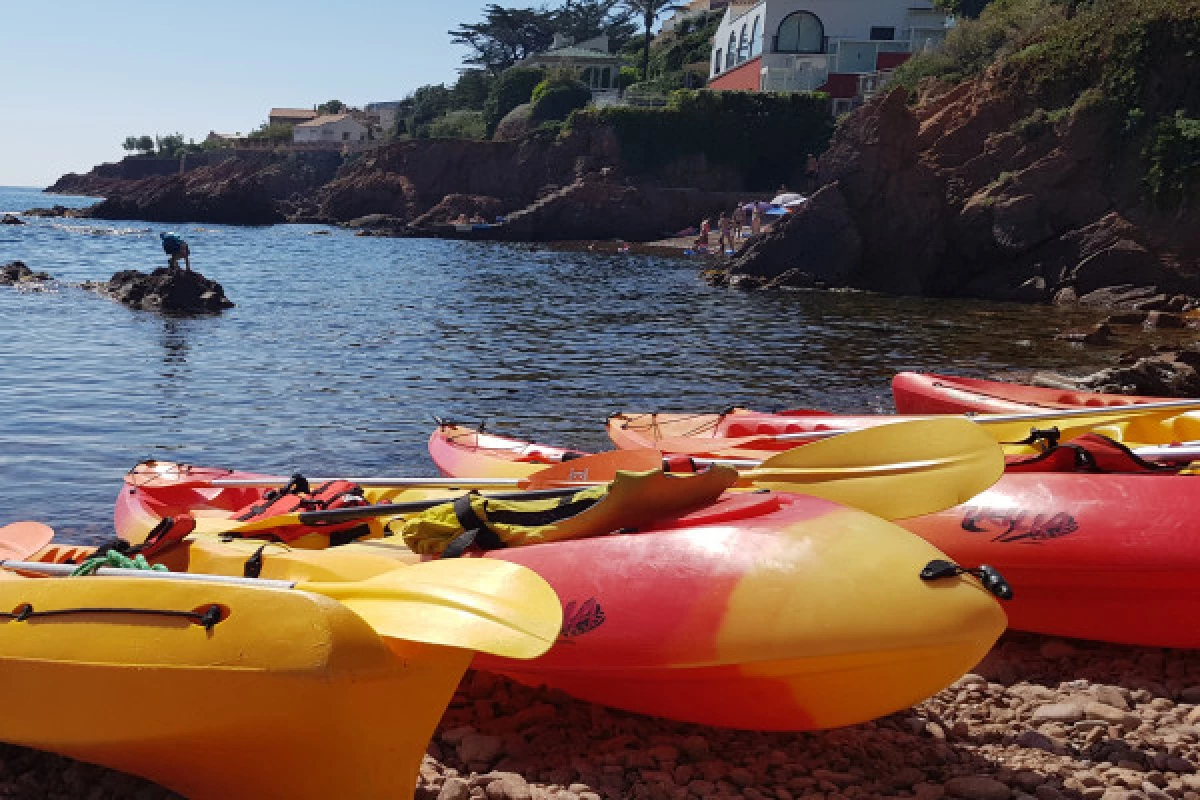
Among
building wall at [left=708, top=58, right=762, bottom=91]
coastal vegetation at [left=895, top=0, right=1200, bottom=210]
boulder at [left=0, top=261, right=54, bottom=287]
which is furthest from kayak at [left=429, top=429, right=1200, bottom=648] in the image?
building wall at [left=708, top=58, right=762, bottom=91]

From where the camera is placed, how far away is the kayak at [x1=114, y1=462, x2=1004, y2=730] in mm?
3264

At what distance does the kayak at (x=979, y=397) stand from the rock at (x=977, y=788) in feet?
15.4

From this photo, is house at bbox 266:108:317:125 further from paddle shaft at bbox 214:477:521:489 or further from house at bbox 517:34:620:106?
paddle shaft at bbox 214:477:521:489

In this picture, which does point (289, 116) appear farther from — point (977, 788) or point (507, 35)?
point (977, 788)

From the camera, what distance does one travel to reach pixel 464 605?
3070 mm

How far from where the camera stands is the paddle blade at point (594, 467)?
5.02 m

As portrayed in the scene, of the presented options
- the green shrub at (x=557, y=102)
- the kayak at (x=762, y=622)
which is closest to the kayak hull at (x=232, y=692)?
the kayak at (x=762, y=622)

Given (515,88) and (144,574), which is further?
(515,88)

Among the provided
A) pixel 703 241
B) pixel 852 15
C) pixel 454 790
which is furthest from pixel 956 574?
pixel 852 15

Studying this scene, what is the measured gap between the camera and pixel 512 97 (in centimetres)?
5591

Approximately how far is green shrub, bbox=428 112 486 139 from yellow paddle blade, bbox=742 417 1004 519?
55.0 meters

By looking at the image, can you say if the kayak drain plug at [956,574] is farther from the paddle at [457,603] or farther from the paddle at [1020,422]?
the paddle at [1020,422]

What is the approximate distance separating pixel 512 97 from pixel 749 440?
51.9 meters

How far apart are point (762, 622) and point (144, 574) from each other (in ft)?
6.19
